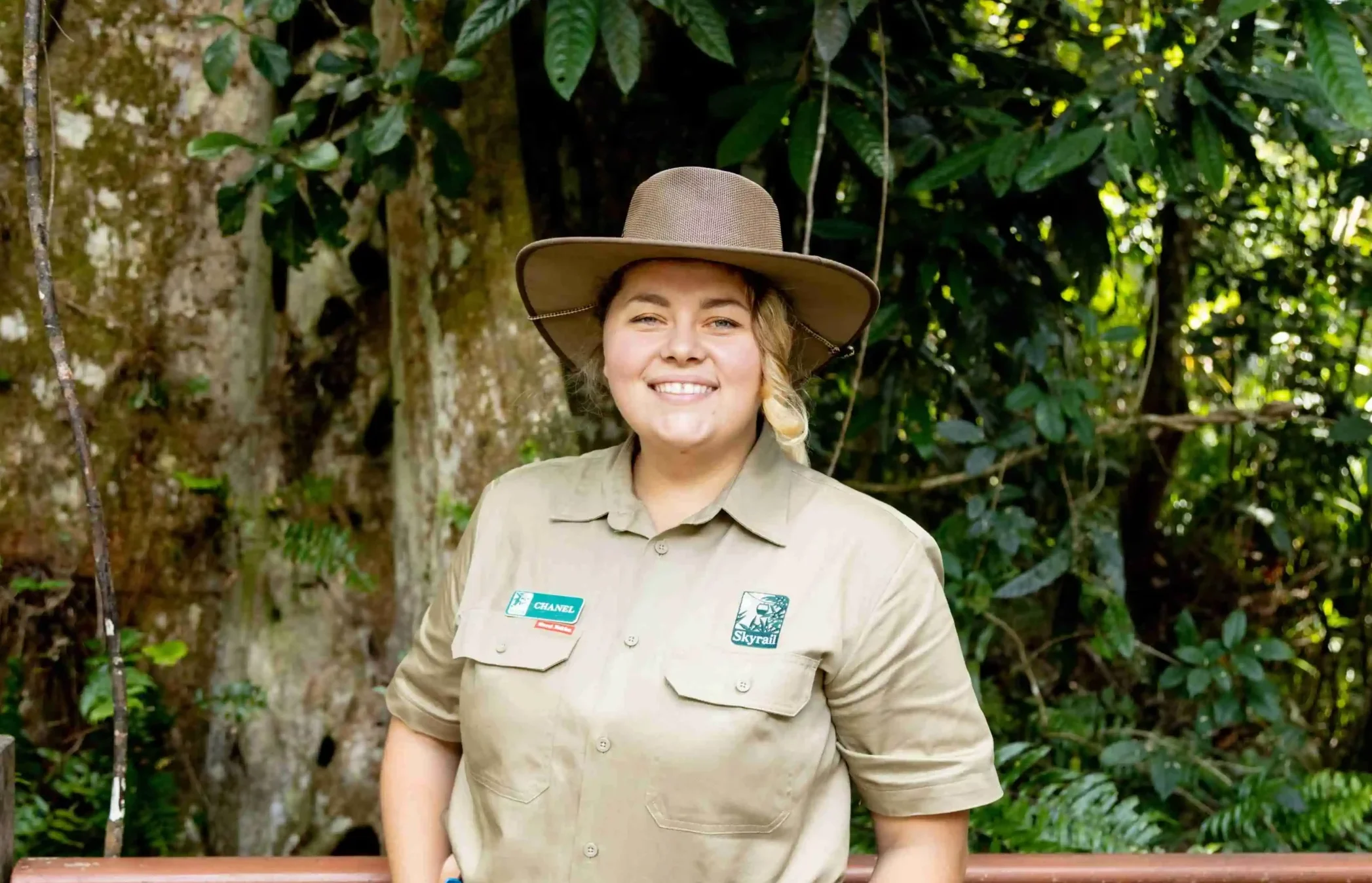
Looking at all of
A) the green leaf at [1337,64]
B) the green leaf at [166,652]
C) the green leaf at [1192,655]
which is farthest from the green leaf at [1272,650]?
the green leaf at [166,652]

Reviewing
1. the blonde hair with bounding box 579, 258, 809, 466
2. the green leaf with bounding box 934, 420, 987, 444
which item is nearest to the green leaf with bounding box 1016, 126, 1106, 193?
the green leaf with bounding box 934, 420, 987, 444

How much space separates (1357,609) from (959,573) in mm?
2476

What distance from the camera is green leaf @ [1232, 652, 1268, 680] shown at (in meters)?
3.09

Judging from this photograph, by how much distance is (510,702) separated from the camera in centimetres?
167

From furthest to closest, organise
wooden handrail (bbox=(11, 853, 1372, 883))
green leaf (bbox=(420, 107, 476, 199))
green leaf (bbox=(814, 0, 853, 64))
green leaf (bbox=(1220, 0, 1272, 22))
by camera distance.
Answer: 1. green leaf (bbox=(420, 107, 476, 199))
2. green leaf (bbox=(814, 0, 853, 64))
3. green leaf (bbox=(1220, 0, 1272, 22))
4. wooden handrail (bbox=(11, 853, 1372, 883))

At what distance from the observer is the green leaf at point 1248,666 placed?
3088 mm

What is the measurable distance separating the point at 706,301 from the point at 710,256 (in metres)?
0.07

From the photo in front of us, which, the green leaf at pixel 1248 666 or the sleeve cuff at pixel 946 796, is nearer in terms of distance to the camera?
the sleeve cuff at pixel 946 796

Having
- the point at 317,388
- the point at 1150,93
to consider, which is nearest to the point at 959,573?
the point at 1150,93

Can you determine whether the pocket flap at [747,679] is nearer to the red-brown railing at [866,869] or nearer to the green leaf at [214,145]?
the red-brown railing at [866,869]

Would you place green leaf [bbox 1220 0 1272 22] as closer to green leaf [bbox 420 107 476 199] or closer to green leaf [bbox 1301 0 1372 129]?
green leaf [bbox 1301 0 1372 129]

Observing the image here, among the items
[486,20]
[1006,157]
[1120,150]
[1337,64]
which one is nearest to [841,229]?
[1006,157]

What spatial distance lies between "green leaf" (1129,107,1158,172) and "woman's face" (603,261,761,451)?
1125 millimetres

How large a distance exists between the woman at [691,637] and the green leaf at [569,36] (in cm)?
47
